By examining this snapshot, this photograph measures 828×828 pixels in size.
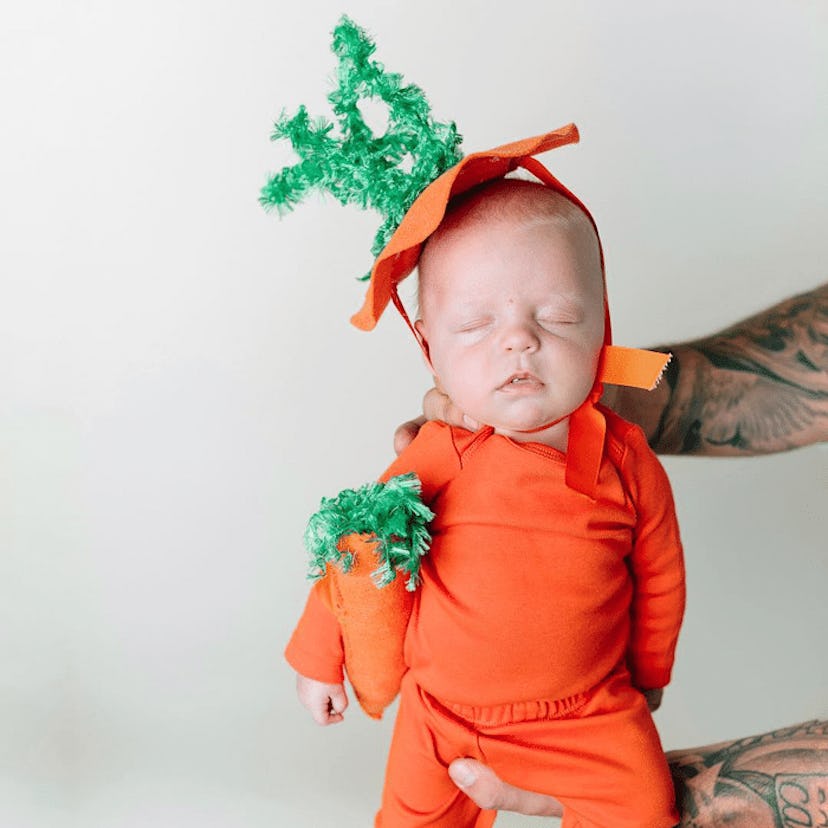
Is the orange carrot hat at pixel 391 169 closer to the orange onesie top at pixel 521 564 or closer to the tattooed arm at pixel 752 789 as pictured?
→ the orange onesie top at pixel 521 564

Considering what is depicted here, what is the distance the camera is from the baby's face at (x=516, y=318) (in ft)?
3.52

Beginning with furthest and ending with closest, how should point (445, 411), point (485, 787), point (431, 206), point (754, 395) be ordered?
point (754, 395), point (445, 411), point (485, 787), point (431, 206)

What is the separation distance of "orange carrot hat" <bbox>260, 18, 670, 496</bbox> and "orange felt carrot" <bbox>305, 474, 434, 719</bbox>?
15 cm

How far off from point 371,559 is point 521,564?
14 cm

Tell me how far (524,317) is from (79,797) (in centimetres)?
141

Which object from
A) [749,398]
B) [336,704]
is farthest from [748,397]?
[336,704]

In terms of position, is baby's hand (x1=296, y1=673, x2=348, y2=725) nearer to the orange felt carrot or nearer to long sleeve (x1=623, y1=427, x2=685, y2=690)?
the orange felt carrot

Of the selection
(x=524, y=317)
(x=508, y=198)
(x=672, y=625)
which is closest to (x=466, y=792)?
(x=672, y=625)

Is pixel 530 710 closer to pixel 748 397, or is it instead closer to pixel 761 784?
pixel 761 784

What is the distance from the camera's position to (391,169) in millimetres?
1119

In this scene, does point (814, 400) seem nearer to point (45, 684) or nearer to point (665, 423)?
point (665, 423)

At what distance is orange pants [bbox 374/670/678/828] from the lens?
1.13m

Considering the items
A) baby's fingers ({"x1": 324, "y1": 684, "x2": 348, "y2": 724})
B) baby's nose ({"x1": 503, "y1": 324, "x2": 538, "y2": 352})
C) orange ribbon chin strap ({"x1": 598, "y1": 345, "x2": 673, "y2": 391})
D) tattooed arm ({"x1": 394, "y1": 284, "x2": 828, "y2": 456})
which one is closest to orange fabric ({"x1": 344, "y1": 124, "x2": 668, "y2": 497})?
orange ribbon chin strap ({"x1": 598, "y1": 345, "x2": 673, "y2": 391})

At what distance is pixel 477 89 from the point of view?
1.93 m
